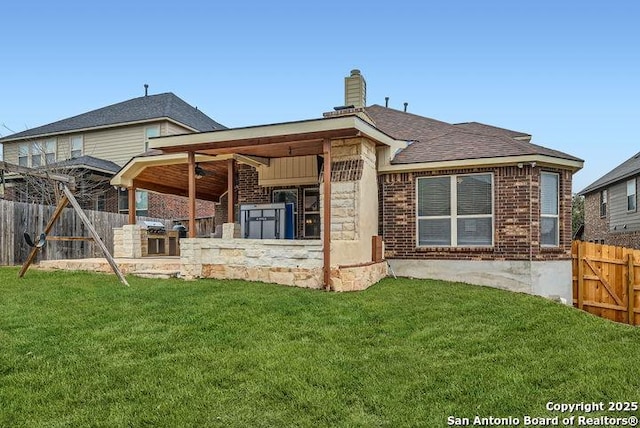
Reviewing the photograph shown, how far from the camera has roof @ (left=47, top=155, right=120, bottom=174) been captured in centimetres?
1872

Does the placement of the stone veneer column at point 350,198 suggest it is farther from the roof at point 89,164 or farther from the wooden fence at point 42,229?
the roof at point 89,164

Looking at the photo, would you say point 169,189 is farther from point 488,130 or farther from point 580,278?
point 580,278

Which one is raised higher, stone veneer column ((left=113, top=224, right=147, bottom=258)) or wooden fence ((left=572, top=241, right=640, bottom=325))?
stone veneer column ((left=113, top=224, right=147, bottom=258))

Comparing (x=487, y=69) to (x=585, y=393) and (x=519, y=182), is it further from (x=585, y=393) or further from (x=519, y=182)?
(x=585, y=393)

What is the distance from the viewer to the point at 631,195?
1895cm

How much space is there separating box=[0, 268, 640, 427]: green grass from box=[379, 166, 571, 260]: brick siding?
251cm

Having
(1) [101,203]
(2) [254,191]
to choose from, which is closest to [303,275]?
(2) [254,191]

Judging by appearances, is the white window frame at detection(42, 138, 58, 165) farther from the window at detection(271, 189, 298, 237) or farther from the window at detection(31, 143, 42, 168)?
the window at detection(271, 189, 298, 237)

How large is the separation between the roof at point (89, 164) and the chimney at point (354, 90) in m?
11.9

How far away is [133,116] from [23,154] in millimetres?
7337

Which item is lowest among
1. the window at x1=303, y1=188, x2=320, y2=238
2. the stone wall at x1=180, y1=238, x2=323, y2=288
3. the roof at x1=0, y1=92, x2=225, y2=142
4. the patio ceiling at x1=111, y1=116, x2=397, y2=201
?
the stone wall at x1=180, y1=238, x2=323, y2=288

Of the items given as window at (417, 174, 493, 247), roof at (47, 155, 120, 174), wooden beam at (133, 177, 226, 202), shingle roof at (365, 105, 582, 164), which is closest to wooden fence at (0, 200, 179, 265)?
wooden beam at (133, 177, 226, 202)

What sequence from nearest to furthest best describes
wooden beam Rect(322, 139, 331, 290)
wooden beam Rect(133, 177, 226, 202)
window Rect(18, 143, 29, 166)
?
wooden beam Rect(322, 139, 331, 290), wooden beam Rect(133, 177, 226, 202), window Rect(18, 143, 29, 166)

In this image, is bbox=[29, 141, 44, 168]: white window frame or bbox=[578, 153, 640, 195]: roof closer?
bbox=[578, 153, 640, 195]: roof
